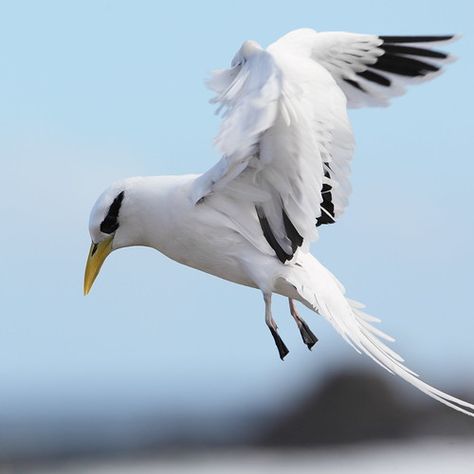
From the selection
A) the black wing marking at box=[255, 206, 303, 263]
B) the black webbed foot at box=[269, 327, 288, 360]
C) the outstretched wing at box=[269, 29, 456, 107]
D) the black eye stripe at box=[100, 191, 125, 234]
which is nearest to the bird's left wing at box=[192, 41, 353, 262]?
the black wing marking at box=[255, 206, 303, 263]

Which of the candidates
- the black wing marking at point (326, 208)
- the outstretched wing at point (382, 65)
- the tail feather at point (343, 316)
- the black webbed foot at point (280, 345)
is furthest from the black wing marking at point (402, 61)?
the black webbed foot at point (280, 345)

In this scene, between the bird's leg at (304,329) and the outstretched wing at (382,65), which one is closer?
the bird's leg at (304,329)

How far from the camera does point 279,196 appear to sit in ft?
33.8

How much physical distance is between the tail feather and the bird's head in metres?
1.09

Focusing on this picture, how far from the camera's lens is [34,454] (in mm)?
32156

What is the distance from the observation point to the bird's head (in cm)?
1072

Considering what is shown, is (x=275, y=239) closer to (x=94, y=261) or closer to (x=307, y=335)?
(x=307, y=335)

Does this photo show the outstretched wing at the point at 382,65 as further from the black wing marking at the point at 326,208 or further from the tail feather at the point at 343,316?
the tail feather at the point at 343,316

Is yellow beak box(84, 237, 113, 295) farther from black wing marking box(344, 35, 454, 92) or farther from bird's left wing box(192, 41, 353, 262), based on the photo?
black wing marking box(344, 35, 454, 92)

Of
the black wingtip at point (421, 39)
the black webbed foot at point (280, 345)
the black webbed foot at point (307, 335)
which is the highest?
the black wingtip at point (421, 39)

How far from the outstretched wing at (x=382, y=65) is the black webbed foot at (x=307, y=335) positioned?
5.22ft

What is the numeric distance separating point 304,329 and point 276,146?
1.46 m

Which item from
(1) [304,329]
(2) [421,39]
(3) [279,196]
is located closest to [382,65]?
(2) [421,39]

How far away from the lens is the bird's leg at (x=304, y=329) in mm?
10773
